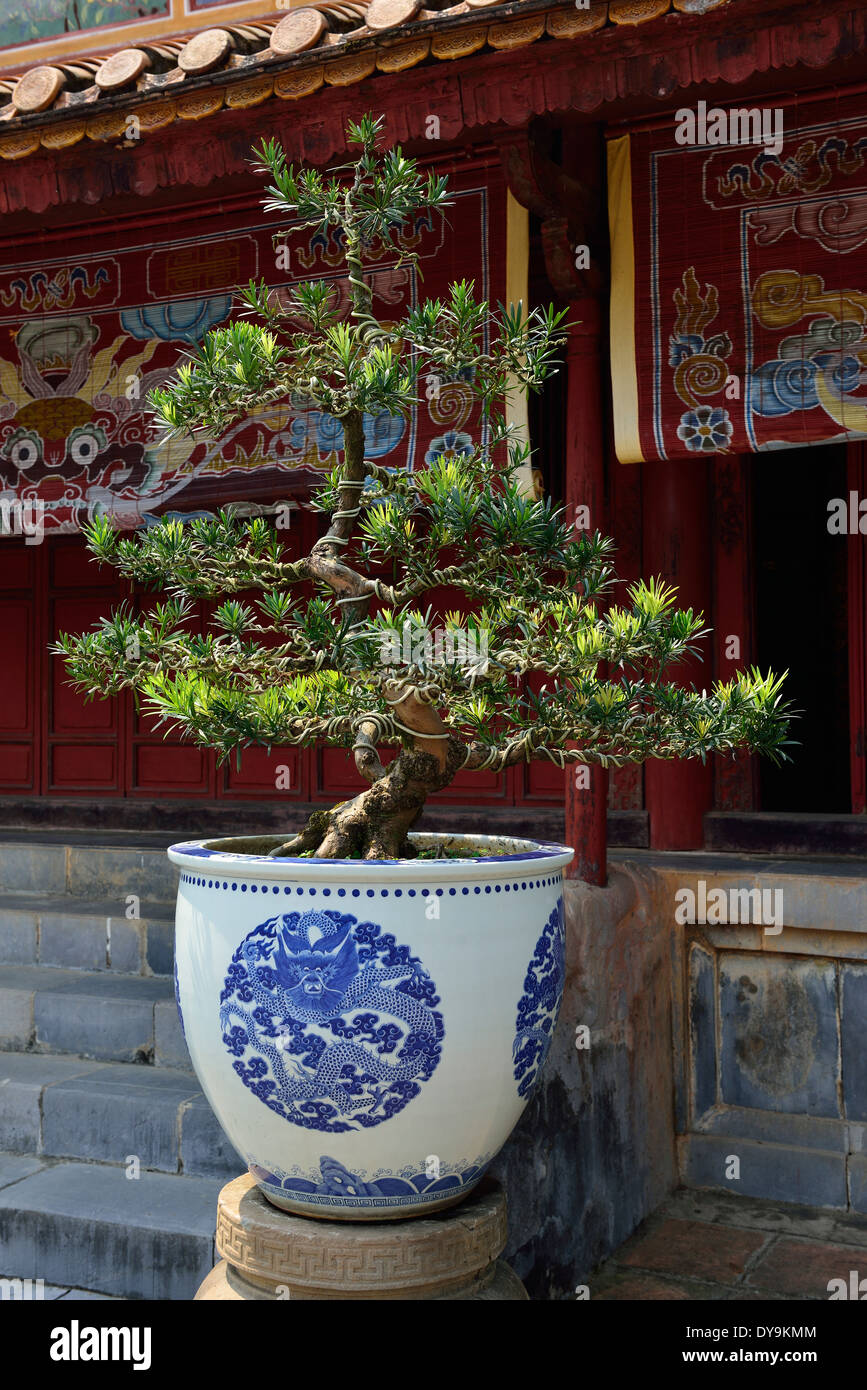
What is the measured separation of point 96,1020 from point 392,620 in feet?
8.13

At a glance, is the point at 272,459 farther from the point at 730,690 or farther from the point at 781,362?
the point at 730,690

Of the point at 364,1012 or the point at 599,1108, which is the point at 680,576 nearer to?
the point at 599,1108

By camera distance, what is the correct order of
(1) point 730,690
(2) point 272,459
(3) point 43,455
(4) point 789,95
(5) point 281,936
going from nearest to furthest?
(5) point 281,936 → (1) point 730,690 → (4) point 789,95 → (2) point 272,459 → (3) point 43,455

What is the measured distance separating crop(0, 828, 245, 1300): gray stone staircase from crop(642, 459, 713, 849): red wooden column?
1993mm

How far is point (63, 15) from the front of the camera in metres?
6.22

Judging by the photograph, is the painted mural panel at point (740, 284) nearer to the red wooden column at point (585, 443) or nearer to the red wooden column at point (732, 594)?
the red wooden column at point (585, 443)

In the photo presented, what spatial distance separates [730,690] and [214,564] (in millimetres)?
1198

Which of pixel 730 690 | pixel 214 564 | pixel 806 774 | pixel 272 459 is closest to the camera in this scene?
pixel 730 690

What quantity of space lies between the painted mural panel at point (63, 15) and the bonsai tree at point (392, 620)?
4.14 metres

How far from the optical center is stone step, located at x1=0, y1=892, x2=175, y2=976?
466 cm

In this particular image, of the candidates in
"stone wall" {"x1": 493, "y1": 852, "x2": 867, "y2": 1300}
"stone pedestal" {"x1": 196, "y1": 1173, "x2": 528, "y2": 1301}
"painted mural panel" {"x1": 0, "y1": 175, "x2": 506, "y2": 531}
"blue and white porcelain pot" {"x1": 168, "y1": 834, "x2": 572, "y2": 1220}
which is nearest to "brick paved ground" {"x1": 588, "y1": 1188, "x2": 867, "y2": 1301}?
"stone wall" {"x1": 493, "y1": 852, "x2": 867, "y2": 1300}

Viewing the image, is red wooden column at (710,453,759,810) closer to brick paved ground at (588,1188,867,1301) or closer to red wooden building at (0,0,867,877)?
red wooden building at (0,0,867,877)

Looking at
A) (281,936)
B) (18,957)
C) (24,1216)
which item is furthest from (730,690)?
(18,957)

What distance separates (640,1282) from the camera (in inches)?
138
